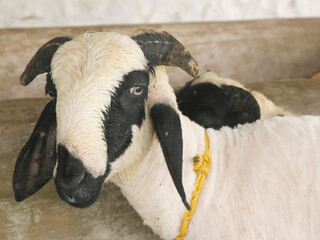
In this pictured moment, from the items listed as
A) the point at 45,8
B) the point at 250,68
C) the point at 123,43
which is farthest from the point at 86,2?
the point at 123,43

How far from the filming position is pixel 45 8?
13.8 feet

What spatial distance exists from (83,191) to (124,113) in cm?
37

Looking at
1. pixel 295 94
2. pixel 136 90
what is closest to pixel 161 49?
pixel 136 90

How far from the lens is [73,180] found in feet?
4.50

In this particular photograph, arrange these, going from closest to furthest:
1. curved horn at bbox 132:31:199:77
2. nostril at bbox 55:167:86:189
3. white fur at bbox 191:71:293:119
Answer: nostril at bbox 55:167:86:189 < curved horn at bbox 132:31:199:77 < white fur at bbox 191:71:293:119

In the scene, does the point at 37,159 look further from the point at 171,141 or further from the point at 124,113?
the point at 171,141

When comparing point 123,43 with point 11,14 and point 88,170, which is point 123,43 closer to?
point 88,170

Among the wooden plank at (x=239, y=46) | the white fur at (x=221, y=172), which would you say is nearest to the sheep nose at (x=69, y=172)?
the white fur at (x=221, y=172)

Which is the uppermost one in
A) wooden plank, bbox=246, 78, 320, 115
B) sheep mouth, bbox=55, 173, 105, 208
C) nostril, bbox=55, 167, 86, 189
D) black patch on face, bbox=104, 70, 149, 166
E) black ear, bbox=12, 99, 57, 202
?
black patch on face, bbox=104, 70, 149, 166

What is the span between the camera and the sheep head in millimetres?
1409

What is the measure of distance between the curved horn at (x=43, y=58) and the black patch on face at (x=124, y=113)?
0.39 m

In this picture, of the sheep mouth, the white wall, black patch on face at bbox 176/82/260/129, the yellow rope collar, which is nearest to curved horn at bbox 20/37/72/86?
the sheep mouth

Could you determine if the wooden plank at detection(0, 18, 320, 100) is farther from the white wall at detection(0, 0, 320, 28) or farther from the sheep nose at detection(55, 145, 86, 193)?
the sheep nose at detection(55, 145, 86, 193)

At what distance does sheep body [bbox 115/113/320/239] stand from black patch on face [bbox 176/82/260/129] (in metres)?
0.47
